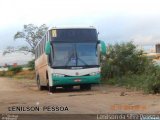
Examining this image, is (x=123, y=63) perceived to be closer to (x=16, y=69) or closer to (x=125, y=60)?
(x=125, y=60)

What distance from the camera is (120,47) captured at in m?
33.8

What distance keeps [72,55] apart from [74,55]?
105 millimetres

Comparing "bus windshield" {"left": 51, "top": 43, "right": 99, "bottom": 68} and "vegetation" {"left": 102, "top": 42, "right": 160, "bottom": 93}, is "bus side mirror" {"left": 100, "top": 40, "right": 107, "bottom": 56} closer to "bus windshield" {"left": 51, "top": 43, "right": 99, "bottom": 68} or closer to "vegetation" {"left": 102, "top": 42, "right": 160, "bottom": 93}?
"bus windshield" {"left": 51, "top": 43, "right": 99, "bottom": 68}

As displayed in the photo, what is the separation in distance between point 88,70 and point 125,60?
9.85 metres

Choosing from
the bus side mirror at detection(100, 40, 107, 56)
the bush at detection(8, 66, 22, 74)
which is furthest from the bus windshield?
the bush at detection(8, 66, 22, 74)

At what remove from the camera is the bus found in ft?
78.4

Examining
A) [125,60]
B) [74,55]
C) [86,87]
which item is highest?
[74,55]

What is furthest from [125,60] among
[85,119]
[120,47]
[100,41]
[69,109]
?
[85,119]

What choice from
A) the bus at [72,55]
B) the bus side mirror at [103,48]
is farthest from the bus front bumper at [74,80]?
the bus side mirror at [103,48]

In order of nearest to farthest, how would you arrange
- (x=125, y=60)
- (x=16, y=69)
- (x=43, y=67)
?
(x=43, y=67) → (x=125, y=60) → (x=16, y=69)

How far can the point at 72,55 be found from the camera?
78.5ft

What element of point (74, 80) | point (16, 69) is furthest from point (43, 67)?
point (16, 69)

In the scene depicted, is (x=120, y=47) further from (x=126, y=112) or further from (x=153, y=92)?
(x=126, y=112)

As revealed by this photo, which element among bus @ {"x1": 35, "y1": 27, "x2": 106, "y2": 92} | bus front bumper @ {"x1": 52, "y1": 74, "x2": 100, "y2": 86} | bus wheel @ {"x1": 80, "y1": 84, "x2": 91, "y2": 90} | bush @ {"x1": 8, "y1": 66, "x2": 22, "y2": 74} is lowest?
bush @ {"x1": 8, "y1": 66, "x2": 22, "y2": 74}
